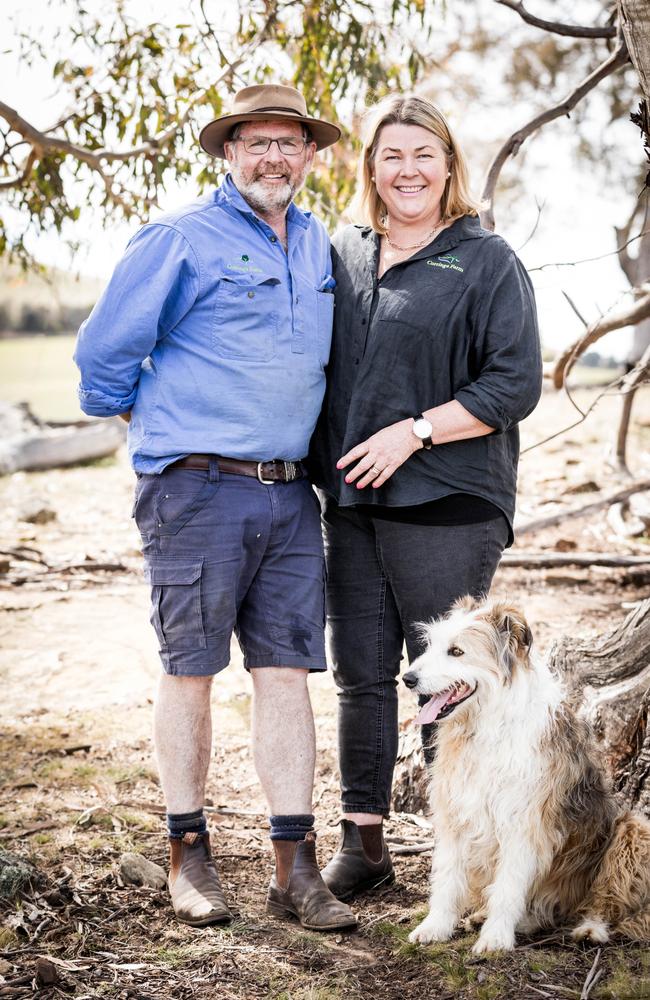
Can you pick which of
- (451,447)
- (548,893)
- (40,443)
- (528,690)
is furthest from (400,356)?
(40,443)

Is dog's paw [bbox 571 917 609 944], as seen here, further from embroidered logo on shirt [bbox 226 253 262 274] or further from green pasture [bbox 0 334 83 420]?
green pasture [bbox 0 334 83 420]

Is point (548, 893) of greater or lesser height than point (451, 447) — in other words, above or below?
below

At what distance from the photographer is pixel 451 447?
12.0 feet

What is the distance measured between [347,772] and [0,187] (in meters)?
5.09

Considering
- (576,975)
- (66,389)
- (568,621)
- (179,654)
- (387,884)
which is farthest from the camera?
(66,389)

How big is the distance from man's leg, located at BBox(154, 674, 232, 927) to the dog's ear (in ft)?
3.52

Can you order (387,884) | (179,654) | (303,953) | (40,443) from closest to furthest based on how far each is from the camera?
(303,953) < (179,654) < (387,884) < (40,443)

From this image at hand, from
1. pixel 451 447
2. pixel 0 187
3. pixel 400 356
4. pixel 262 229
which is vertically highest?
pixel 0 187

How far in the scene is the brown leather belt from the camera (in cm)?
360

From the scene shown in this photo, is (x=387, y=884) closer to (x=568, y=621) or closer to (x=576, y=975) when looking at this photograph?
(x=576, y=975)

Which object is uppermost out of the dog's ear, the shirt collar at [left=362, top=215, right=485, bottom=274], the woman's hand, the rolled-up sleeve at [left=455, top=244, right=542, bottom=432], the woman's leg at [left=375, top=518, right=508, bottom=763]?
the shirt collar at [left=362, top=215, right=485, bottom=274]

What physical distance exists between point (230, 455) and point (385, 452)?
55cm

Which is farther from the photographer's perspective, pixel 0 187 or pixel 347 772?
pixel 0 187

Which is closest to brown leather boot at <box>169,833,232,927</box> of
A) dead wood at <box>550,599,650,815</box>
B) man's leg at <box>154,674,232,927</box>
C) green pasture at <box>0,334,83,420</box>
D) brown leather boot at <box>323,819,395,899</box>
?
man's leg at <box>154,674,232,927</box>
